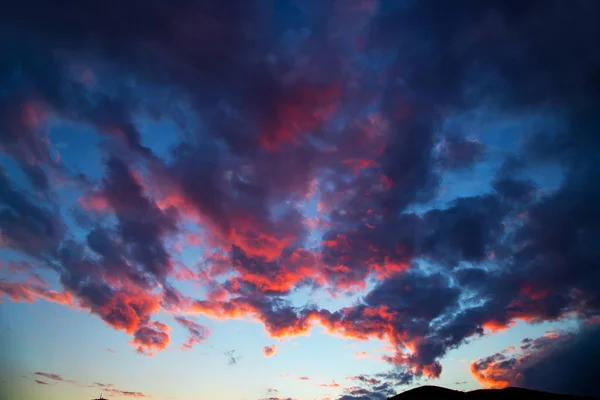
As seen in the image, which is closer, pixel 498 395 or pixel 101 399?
pixel 498 395

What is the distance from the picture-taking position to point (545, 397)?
245ft

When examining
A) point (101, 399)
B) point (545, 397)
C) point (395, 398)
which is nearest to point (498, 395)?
point (545, 397)

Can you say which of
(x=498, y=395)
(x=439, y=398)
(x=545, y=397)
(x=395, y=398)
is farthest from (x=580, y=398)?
(x=395, y=398)

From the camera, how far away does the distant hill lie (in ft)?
244

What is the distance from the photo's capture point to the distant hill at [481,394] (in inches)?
2926

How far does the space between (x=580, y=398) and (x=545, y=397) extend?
6353 millimetres

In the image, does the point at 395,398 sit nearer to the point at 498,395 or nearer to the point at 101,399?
the point at 498,395

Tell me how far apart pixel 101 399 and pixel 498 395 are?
115865 mm

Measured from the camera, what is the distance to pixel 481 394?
76.0 metres

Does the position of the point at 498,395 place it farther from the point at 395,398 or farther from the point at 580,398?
the point at 395,398

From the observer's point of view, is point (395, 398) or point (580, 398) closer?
point (580, 398)

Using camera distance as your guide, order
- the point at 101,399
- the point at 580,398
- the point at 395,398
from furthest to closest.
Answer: the point at 101,399 < the point at 395,398 < the point at 580,398

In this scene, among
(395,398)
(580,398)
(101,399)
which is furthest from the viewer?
(101,399)

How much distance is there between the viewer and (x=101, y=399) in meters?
120
